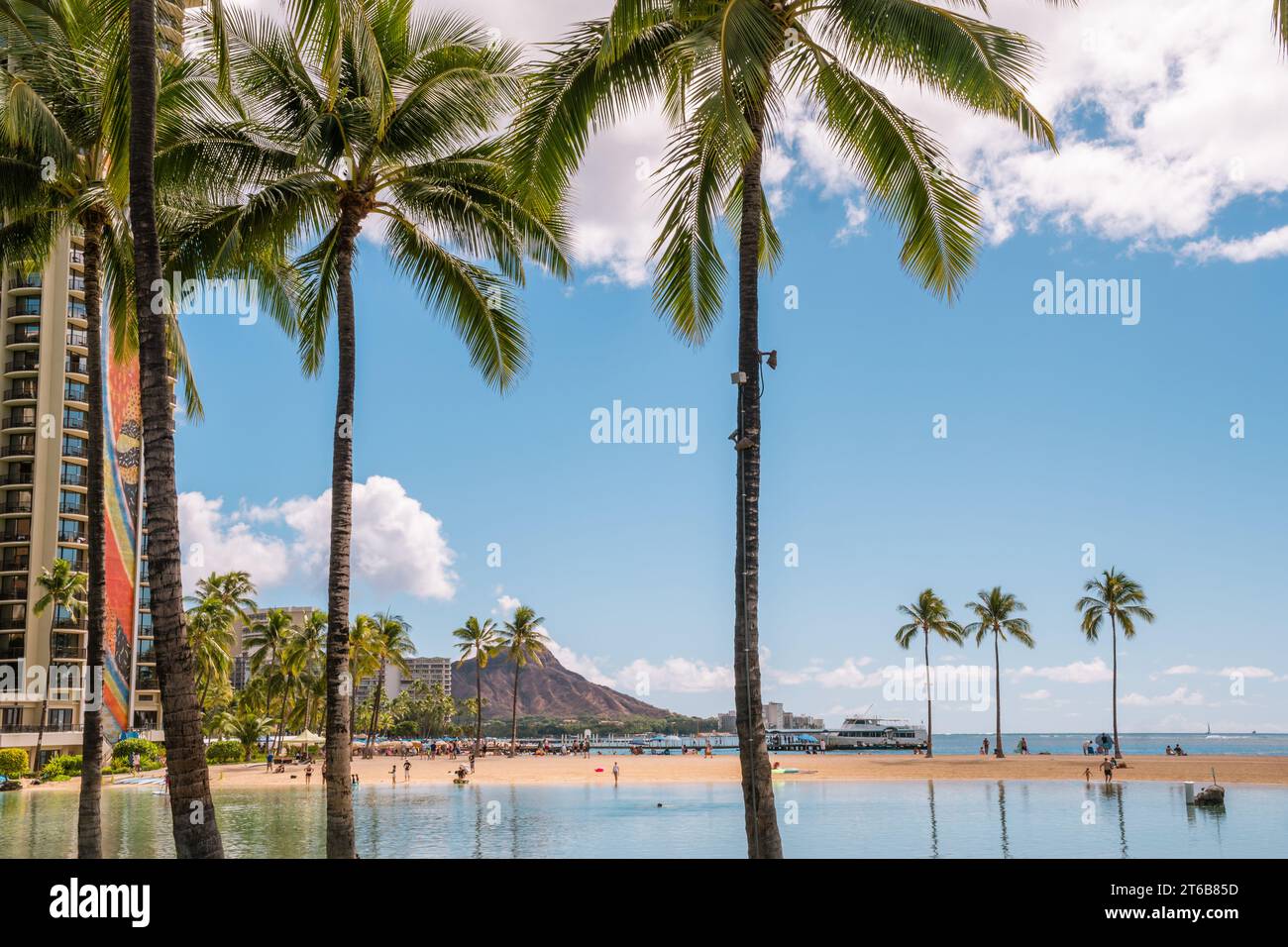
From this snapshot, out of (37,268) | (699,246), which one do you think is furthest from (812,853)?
(37,268)

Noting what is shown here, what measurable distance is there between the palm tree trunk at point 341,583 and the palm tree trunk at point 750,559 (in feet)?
19.7

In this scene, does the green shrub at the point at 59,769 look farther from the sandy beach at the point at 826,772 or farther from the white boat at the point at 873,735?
the white boat at the point at 873,735

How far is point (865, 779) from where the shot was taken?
212 feet

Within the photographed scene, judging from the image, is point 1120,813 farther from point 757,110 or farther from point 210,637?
point 210,637

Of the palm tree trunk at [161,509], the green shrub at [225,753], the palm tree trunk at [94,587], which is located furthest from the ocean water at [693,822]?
the green shrub at [225,753]

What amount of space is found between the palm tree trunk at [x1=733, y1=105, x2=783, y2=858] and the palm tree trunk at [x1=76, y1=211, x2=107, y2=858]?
427 inches

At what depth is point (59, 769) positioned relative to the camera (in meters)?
62.4

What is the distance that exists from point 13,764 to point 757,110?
63.2 m

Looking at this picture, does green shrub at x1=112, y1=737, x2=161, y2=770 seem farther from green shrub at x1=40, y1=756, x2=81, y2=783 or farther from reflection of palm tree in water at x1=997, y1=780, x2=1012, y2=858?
reflection of palm tree in water at x1=997, y1=780, x2=1012, y2=858

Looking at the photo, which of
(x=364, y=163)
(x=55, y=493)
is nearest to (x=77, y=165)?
(x=364, y=163)

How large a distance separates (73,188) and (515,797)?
132 feet

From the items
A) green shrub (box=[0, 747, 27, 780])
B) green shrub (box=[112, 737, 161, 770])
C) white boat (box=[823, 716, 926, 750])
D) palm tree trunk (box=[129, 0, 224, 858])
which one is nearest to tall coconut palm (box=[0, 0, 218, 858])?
palm tree trunk (box=[129, 0, 224, 858])

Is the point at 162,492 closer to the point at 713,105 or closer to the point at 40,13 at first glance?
the point at 713,105
